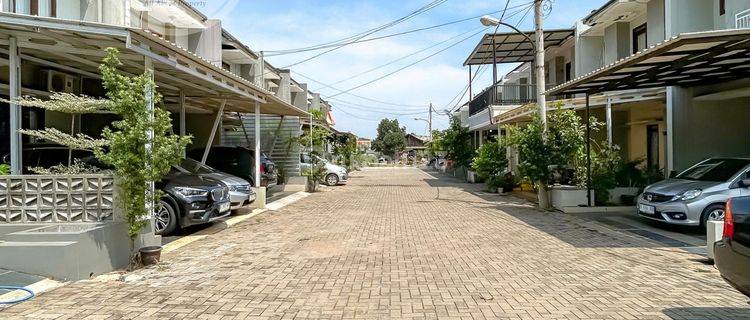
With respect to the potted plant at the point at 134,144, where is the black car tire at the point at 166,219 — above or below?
below

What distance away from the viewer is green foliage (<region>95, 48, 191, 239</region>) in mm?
6578

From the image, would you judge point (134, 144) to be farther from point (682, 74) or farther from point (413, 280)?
point (682, 74)

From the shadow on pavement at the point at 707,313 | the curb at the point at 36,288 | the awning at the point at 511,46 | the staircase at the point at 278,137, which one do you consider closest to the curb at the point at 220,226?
the curb at the point at 36,288

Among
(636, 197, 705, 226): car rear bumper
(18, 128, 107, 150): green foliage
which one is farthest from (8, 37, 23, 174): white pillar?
(636, 197, 705, 226): car rear bumper

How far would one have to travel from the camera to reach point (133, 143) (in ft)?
21.8

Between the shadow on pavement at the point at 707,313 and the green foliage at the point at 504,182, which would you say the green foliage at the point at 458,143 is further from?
the shadow on pavement at the point at 707,313

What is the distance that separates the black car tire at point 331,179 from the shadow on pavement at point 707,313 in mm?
20433

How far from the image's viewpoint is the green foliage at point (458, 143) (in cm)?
2959

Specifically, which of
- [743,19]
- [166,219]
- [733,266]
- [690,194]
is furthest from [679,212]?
[166,219]

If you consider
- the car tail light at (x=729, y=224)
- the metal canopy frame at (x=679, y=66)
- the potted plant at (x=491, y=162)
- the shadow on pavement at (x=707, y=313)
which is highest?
the metal canopy frame at (x=679, y=66)

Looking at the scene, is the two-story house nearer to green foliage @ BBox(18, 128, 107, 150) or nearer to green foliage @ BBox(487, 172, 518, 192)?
green foliage @ BBox(487, 172, 518, 192)

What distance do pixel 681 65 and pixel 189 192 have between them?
31.6 feet

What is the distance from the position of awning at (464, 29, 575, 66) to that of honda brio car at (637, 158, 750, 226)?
11.9m

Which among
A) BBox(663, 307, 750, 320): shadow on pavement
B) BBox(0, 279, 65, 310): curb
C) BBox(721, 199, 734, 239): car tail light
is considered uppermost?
BBox(721, 199, 734, 239): car tail light
